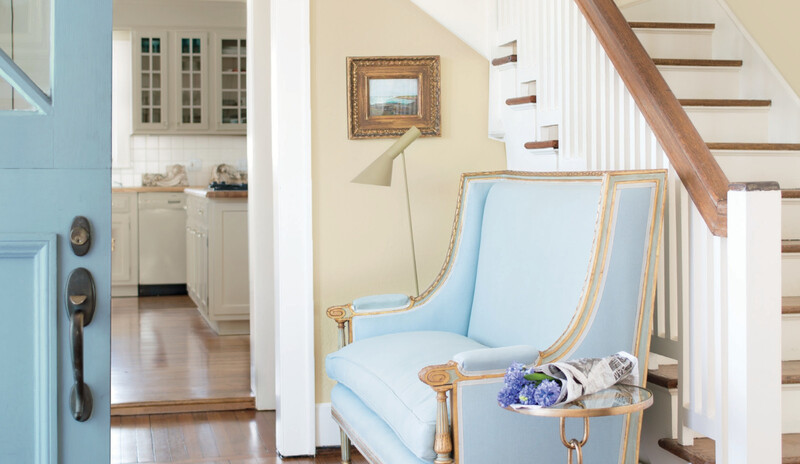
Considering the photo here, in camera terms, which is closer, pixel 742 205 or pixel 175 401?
pixel 742 205

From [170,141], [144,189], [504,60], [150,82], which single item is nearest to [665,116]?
[504,60]

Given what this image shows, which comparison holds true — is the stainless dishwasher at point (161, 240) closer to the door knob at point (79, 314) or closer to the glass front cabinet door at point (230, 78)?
the glass front cabinet door at point (230, 78)

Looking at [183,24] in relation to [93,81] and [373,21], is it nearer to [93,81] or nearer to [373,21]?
[373,21]

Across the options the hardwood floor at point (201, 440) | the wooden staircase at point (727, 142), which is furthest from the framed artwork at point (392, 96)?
the hardwood floor at point (201, 440)

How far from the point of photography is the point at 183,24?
8688 millimetres

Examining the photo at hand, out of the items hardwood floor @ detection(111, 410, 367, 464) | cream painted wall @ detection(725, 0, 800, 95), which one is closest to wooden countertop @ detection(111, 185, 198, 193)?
hardwood floor @ detection(111, 410, 367, 464)

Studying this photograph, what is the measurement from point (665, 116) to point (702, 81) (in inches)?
62.5

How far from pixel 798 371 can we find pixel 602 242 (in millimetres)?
767

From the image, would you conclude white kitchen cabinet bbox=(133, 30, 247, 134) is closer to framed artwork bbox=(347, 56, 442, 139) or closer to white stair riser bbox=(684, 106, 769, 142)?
framed artwork bbox=(347, 56, 442, 139)

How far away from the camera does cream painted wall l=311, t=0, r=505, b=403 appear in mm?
3896

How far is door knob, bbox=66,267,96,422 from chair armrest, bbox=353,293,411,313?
1.85 metres

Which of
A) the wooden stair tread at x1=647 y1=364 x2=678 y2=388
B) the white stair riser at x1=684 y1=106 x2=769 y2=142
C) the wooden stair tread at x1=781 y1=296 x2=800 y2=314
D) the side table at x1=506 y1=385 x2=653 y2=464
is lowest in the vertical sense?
the wooden stair tread at x1=647 y1=364 x2=678 y2=388

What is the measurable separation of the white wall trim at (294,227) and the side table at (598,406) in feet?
6.18

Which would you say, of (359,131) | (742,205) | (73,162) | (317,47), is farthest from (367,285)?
(73,162)
